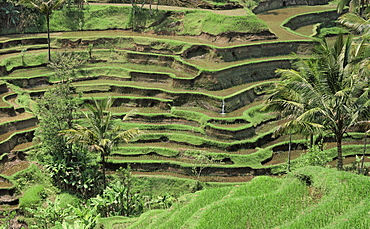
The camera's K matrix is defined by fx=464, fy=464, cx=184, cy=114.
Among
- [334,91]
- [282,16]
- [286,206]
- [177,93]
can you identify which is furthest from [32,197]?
[282,16]

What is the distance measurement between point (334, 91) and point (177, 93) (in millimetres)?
15536

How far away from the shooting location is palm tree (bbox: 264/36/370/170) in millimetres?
18578

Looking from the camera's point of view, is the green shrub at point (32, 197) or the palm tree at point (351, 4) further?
the palm tree at point (351, 4)

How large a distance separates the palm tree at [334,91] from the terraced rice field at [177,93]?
28.2 ft

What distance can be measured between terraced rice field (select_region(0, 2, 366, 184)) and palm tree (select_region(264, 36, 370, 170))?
8598 mm

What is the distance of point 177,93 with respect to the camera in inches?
1307

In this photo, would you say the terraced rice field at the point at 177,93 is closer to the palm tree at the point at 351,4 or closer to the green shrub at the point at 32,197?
the green shrub at the point at 32,197

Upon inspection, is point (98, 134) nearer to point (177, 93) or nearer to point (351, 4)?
point (177, 93)

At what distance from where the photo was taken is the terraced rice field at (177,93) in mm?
28441

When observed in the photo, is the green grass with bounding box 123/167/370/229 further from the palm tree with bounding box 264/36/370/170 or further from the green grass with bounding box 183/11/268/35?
the green grass with bounding box 183/11/268/35

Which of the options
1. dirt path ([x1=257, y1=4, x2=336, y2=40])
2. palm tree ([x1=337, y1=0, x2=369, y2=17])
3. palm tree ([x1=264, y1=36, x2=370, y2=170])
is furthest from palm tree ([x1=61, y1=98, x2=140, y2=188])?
dirt path ([x1=257, y1=4, x2=336, y2=40])

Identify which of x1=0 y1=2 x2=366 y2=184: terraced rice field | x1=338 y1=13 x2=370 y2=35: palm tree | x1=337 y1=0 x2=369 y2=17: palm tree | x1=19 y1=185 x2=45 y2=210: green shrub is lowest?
x1=19 y1=185 x2=45 y2=210: green shrub

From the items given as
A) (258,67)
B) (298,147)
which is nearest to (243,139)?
(298,147)

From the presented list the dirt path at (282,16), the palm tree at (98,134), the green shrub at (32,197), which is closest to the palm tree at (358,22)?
the palm tree at (98,134)
